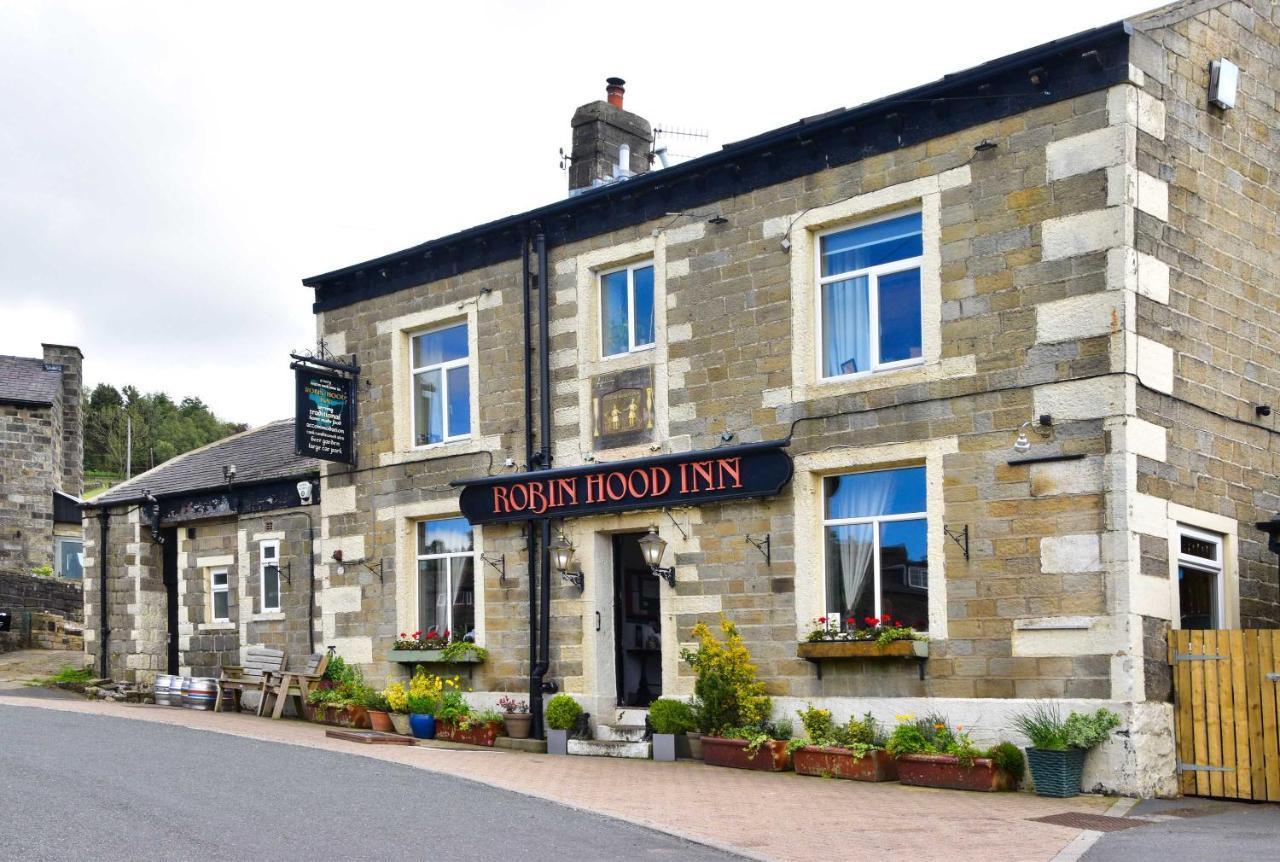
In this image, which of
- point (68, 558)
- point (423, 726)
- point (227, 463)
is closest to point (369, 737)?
point (423, 726)

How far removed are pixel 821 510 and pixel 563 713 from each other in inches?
160

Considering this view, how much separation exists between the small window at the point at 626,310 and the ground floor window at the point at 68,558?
87.3 ft

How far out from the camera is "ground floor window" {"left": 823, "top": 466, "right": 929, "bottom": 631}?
1460cm

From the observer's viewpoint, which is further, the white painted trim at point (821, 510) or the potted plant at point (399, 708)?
the potted plant at point (399, 708)

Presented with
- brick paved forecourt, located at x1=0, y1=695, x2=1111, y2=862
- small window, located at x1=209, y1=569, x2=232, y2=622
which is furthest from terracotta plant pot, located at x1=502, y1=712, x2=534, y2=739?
small window, located at x1=209, y1=569, x2=232, y2=622

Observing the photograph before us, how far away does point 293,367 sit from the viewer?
66.2 feet

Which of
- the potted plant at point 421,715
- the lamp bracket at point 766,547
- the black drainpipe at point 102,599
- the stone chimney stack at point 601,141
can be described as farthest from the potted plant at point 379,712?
A: the black drainpipe at point 102,599

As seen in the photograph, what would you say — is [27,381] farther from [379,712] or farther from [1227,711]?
[1227,711]

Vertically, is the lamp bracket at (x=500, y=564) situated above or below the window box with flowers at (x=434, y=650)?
above

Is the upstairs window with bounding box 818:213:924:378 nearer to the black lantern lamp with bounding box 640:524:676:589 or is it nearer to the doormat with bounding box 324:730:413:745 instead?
the black lantern lamp with bounding box 640:524:676:589

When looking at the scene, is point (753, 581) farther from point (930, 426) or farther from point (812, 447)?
point (930, 426)

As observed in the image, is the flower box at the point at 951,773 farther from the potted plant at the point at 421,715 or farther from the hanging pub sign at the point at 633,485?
the potted plant at the point at 421,715

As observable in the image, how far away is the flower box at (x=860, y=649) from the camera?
14.1m

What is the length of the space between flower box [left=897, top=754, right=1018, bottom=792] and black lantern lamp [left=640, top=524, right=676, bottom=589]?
3.66 m
